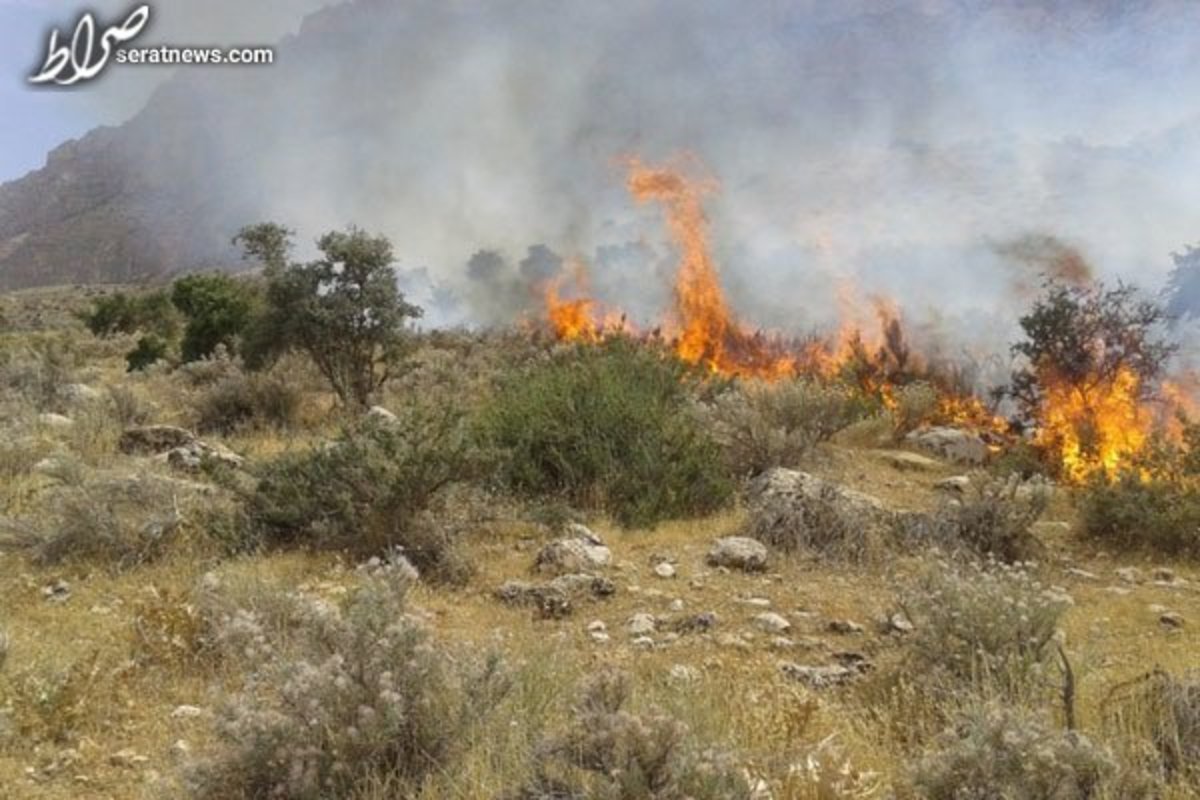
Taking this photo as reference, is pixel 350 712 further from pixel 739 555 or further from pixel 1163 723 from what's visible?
Result: pixel 739 555

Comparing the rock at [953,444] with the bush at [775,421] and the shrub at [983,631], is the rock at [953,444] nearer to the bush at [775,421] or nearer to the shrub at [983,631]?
the bush at [775,421]

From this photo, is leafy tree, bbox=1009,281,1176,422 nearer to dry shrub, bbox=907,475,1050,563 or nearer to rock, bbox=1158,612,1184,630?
dry shrub, bbox=907,475,1050,563

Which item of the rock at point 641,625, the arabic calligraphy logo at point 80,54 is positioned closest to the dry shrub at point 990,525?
the rock at point 641,625

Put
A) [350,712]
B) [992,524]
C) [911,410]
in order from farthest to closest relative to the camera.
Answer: [911,410] < [992,524] < [350,712]

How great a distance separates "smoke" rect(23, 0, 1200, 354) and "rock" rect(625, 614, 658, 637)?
12008mm

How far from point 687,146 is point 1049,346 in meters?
21.9

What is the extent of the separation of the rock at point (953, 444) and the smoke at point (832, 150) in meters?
4.28

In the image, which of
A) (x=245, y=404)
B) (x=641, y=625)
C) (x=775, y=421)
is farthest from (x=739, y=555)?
(x=245, y=404)

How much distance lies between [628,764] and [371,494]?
3934 mm

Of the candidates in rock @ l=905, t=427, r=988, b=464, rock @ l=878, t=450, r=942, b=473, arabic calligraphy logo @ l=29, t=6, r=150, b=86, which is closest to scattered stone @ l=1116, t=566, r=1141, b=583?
rock @ l=878, t=450, r=942, b=473

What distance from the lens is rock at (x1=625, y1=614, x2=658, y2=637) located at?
15.4ft

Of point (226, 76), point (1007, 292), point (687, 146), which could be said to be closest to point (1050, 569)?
point (1007, 292)

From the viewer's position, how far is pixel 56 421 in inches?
389

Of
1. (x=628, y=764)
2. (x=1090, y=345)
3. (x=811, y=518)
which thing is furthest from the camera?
(x=1090, y=345)
